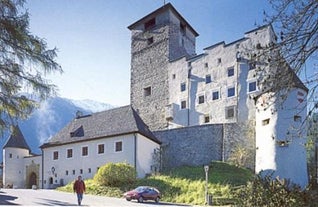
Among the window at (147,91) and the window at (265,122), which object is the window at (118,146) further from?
the window at (147,91)

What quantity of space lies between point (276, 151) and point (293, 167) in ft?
4.13

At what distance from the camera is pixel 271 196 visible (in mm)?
12844

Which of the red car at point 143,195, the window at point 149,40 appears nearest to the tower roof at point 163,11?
the window at point 149,40

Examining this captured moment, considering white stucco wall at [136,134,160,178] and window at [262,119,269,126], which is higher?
window at [262,119,269,126]

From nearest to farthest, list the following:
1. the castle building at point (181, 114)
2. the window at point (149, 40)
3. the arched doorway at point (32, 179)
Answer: the castle building at point (181, 114) → the arched doorway at point (32, 179) → the window at point (149, 40)

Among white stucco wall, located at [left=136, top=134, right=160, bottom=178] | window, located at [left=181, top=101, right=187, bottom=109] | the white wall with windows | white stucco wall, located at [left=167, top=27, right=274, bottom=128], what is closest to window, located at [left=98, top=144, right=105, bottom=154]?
the white wall with windows

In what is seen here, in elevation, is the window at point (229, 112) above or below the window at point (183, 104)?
below

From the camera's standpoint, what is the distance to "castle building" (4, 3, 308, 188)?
2403cm

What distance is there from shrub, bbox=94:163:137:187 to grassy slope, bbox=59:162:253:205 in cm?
57

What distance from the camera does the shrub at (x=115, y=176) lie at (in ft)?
88.9

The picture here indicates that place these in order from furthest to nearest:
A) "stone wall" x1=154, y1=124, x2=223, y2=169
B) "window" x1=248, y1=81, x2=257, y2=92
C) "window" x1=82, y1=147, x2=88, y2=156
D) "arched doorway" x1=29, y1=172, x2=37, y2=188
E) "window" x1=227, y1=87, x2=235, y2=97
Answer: "arched doorway" x1=29, y1=172, x2=37, y2=188 < "window" x1=227, y1=87, x2=235, y2=97 < "window" x1=82, y1=147, x2=88, y2=156 < "window" x1=248, y1=81, x2=257, y2=92 < "stone wall" x1=154, y1=124, x2=223, y2=169

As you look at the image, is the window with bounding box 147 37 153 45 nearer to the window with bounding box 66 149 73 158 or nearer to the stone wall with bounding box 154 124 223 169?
the stone wall with bounding box 154 124 223 169

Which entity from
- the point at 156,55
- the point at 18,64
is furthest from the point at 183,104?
the point at 18,64

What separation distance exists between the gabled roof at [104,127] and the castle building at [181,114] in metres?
0.12
